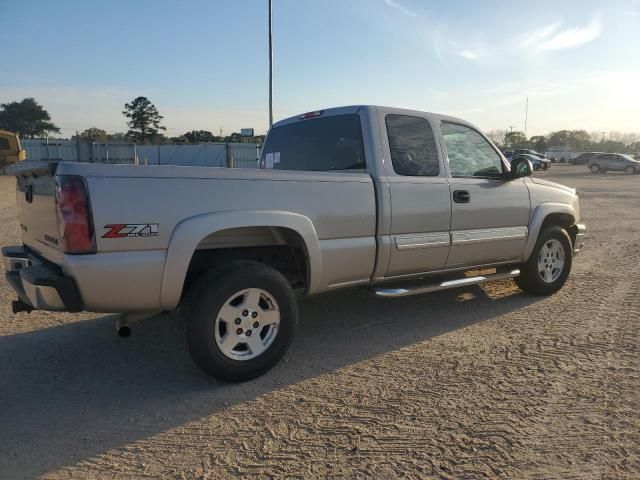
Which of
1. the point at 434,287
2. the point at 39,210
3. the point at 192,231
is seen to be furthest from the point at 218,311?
the point at 434,287

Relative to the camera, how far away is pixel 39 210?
11.0 ft

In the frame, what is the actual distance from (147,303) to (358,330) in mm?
2064

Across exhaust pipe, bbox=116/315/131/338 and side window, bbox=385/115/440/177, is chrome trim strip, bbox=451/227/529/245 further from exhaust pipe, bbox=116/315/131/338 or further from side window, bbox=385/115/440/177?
exhaust pipe, bbox=116/315/131/338

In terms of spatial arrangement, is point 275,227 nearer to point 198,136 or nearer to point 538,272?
point 538,272

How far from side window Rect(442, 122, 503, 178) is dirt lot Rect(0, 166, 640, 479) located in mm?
1446

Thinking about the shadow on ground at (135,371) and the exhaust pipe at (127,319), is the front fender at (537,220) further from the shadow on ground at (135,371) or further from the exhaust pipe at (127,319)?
the exhaust pipe at (127,319)

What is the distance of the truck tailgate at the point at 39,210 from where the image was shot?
3037mm

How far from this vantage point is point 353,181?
379cm

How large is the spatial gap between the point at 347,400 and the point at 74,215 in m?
2.03

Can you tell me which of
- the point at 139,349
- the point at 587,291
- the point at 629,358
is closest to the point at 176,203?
the point at 139,349

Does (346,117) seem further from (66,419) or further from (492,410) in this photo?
(66,419)

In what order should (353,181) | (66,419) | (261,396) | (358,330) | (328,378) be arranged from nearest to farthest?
(66,419) → (261,396) → (328,378) → (353,181) → (358,330)

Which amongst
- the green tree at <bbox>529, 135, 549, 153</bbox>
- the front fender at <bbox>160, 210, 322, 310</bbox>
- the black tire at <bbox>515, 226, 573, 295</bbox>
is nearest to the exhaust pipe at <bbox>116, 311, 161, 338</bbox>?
the front fender at <bbox>160, 210, 322, 310</bbox>

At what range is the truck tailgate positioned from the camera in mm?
3037
